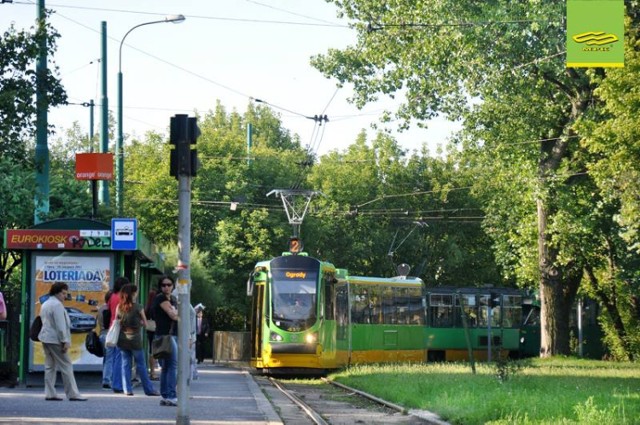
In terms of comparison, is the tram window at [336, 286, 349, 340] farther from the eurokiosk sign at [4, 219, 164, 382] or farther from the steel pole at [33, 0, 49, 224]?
the eurokiosk sign at [4, 219, 164, 382]

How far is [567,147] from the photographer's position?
4144 centimetres

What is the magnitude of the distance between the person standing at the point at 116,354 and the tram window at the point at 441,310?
28.1 m

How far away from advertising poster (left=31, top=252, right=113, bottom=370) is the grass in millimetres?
5159

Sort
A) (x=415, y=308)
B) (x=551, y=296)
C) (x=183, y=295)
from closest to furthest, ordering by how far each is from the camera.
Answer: (x=183, y=295) → (x=551, y=296) → (x=415, y=308)

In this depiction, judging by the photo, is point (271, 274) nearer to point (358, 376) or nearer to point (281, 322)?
point (281, 322)

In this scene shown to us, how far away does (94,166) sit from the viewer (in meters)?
29.8

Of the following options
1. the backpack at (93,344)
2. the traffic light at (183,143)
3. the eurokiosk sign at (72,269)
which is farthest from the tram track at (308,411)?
the traffic light at (183,143)

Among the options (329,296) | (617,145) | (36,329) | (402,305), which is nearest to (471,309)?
(402,305)

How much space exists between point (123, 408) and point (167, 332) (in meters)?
1.16

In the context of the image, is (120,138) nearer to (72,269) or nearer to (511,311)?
(72,269)

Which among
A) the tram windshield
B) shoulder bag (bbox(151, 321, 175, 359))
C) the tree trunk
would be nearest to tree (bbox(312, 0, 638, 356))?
the tree trunk

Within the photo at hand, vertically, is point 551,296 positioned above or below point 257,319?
above

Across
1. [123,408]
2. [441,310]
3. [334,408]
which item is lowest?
[334,408]

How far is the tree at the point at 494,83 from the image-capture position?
36812 millimetres
